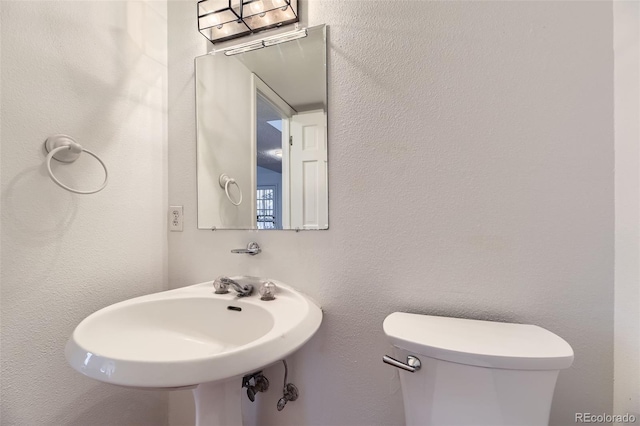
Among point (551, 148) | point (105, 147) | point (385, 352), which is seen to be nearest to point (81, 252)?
point (105, 147)

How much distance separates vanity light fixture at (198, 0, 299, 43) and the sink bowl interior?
3.50ft

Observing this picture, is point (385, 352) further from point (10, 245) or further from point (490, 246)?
point (10, 245)

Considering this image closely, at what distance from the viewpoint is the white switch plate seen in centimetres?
114

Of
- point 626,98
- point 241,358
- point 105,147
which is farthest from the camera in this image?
point 105,147

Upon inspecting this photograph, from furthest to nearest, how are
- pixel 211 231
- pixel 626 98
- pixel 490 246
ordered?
1. pixel 211 231
2. pixel 490 246
3. pixel 626 98

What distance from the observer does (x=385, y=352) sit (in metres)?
0.87

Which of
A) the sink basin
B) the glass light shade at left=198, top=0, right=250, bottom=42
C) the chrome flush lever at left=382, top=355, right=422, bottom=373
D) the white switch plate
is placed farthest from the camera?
the white switch plate

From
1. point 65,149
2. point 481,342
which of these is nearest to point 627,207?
point 481,342

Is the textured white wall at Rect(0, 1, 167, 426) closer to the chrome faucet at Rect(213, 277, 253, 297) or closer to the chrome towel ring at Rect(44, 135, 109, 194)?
the chrome towel ring at Rect(44, 135, 109, 194)

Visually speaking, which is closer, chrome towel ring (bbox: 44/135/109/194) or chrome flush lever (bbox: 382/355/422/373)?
chrome flush lever (bbox: 382/355/422/373)

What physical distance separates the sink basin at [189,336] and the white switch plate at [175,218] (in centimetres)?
29

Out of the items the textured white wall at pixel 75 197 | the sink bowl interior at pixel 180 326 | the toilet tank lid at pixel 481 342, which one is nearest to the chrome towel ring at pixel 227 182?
the textured white wall at pixel 75 197

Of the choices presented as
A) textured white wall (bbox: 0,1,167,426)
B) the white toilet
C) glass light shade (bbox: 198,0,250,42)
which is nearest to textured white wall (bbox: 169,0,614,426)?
the white toilet

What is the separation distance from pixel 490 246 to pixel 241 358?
765 mm
